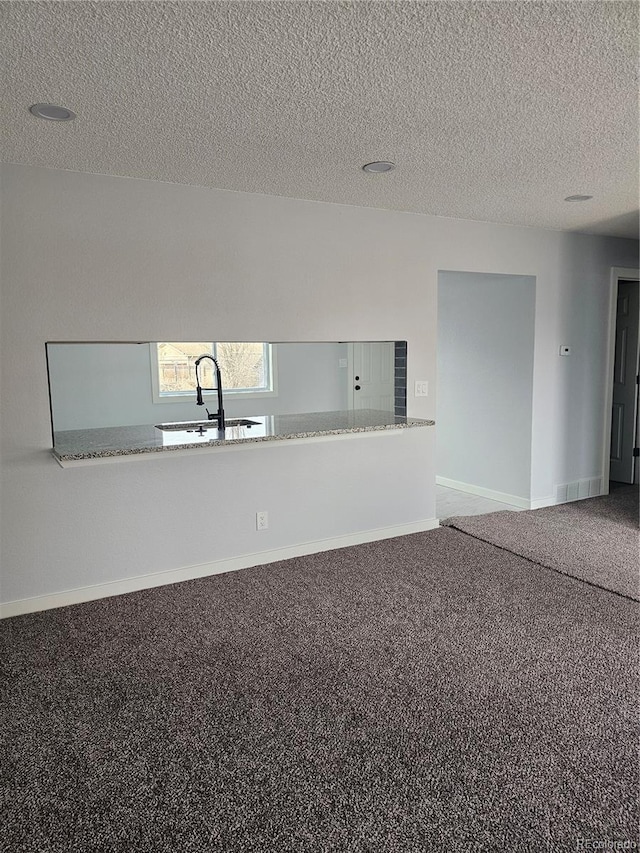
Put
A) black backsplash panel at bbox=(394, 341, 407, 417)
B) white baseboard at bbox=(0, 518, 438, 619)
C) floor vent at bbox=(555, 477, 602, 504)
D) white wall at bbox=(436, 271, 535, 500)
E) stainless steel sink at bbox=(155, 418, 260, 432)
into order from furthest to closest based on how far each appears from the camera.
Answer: floor vent at bbox=(555, 477, 602, 504) → white wall at bbox=(436, 271, 535, 500) → black backsplash panel at bbox=(394, 341, 407, 417) → stainless steel sink at bbox=(155, 418, 260, 432) → white baseboard at bbox=(0, 518, 438, 619)

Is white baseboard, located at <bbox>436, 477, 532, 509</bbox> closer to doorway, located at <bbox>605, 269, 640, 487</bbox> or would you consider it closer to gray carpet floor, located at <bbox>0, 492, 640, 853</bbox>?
doorway, located at <bbox>605, 269, 640, 487</bbox>

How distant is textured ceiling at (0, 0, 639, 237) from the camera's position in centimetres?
169

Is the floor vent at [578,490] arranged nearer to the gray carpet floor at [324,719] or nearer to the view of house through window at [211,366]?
the gray carpet floor at [324,719]

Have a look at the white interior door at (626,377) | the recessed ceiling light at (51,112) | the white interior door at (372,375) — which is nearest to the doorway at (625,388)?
the white interior door at (626,377)

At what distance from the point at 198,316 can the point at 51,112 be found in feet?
4.36

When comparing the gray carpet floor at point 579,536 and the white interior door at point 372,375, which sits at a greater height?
the white interior door at point 372,375

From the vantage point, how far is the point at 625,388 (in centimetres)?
573

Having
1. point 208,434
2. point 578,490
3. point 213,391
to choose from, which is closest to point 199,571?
point 208,434

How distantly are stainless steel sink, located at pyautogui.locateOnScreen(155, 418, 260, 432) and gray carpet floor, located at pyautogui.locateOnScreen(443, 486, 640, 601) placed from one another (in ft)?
5.96

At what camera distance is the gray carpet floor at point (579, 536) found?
355 centimetres

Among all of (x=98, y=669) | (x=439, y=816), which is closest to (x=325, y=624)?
(x=98, y=669)

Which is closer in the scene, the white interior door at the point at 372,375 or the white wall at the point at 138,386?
the white wall at the point at 138,386

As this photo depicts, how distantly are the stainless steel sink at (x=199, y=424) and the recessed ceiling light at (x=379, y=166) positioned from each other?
1614 mm

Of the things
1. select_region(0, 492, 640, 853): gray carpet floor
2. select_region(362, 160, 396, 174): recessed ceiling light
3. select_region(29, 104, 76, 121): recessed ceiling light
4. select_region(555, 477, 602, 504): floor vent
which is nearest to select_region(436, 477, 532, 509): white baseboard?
select_region(555, 477, 602, 504): floor vent
